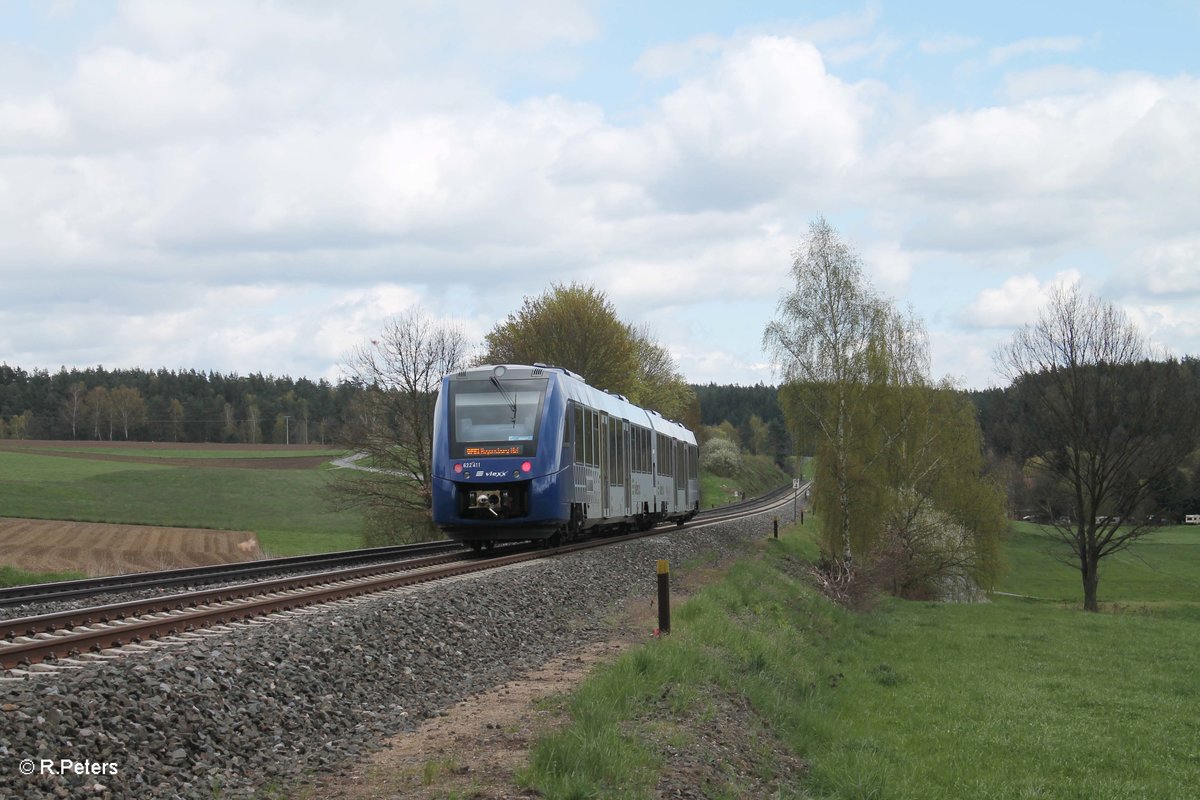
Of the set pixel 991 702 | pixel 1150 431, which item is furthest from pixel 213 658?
pixel 1150 431

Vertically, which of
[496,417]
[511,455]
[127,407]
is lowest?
[511,455]

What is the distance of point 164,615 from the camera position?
1233 cm

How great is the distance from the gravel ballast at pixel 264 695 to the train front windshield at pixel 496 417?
7206mm

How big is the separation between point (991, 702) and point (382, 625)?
867cm

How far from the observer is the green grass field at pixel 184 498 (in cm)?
4809

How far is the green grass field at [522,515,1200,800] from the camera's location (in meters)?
8.55

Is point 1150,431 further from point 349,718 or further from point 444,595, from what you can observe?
point 349,718

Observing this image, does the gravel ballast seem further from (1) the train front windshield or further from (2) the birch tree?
(2) the birch tree

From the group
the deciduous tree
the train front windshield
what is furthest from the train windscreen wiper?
the deciduous tree

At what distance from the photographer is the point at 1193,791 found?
10.2 metres

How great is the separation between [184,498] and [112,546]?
27.0m

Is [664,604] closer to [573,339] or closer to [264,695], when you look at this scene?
[264,695]

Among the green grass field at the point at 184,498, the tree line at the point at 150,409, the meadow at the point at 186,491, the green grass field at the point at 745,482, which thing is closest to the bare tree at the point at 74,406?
the tree line at the point at 150,409

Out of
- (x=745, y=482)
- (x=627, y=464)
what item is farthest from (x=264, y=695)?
(x=745, y=482)
